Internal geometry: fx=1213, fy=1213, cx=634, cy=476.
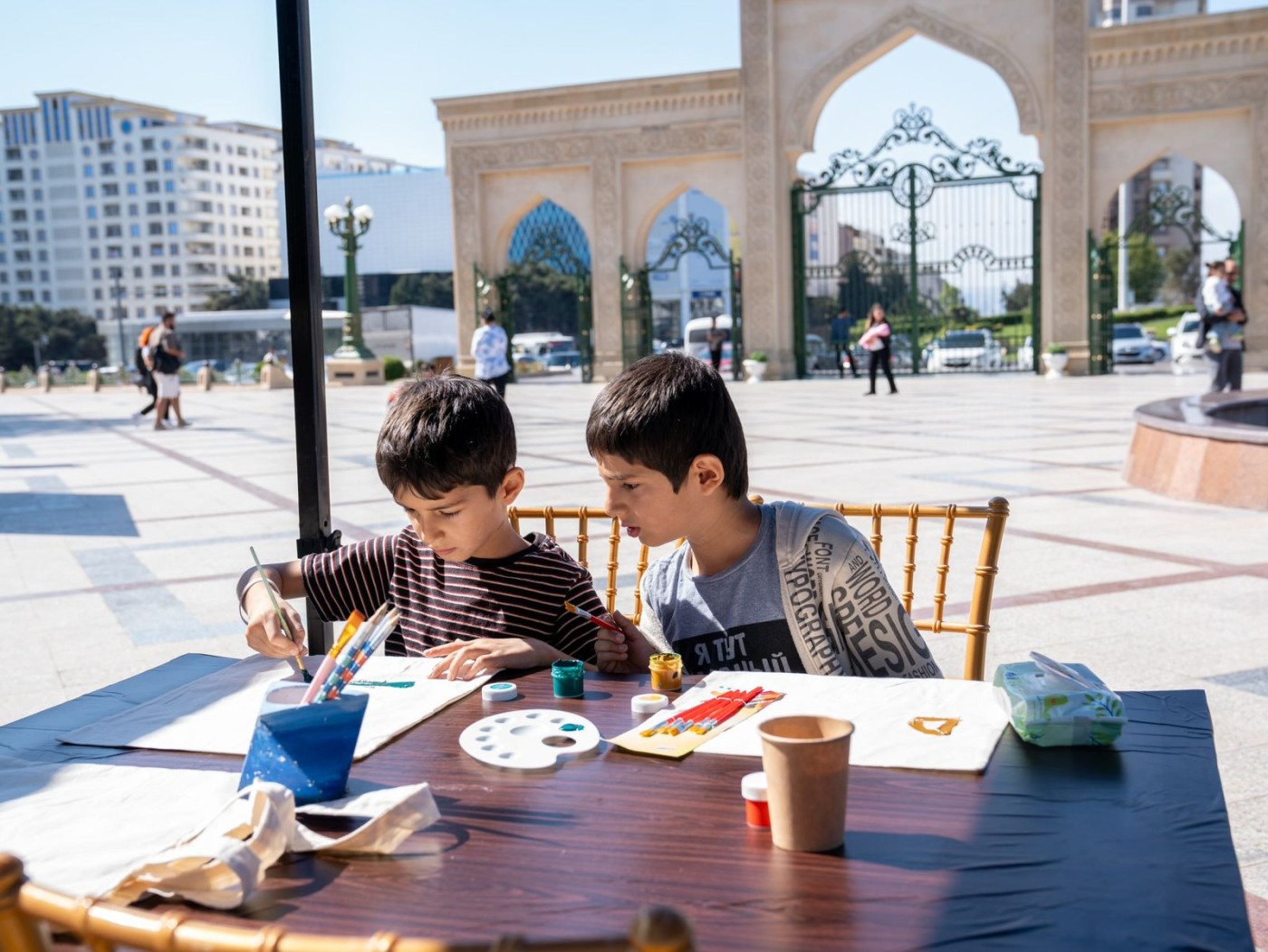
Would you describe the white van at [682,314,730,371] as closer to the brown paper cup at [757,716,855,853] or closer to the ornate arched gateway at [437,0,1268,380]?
the ornate arched gateway at [437,0,1268,380]

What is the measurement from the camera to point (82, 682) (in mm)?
3727

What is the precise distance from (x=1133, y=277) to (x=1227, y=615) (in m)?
50.9

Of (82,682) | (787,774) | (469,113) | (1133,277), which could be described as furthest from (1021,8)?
(1133,277)

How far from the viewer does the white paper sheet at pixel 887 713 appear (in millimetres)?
1395

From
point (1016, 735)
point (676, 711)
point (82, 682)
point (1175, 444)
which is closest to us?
point (1016, 735)

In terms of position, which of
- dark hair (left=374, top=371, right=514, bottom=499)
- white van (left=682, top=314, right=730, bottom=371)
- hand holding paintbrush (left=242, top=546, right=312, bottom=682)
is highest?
white van (left=682, top=314, right=730, bottom=371)

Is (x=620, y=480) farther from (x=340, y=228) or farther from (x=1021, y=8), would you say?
(x=340, y=228)

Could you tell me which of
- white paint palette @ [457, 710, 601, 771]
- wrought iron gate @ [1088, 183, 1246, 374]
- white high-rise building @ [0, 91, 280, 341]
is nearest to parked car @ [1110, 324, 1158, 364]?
wrought iron gate @ [1088, 183, 1246, 374]

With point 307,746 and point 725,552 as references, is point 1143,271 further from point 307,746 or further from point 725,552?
point 307,746

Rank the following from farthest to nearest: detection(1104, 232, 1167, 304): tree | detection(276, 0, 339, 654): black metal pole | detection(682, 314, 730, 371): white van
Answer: detection(1104, 232, 1167, 304): tree
detection(682, 314, 730, 371): white van
detection(276, 0, 339, 654): black metal pole

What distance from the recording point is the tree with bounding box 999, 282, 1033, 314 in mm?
22703

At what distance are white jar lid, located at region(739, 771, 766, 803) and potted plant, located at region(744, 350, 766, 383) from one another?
65.3ft

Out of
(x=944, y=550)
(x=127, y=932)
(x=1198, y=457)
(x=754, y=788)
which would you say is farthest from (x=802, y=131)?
(x=127, y=932)

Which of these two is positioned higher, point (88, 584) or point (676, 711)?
point (676, 711)
